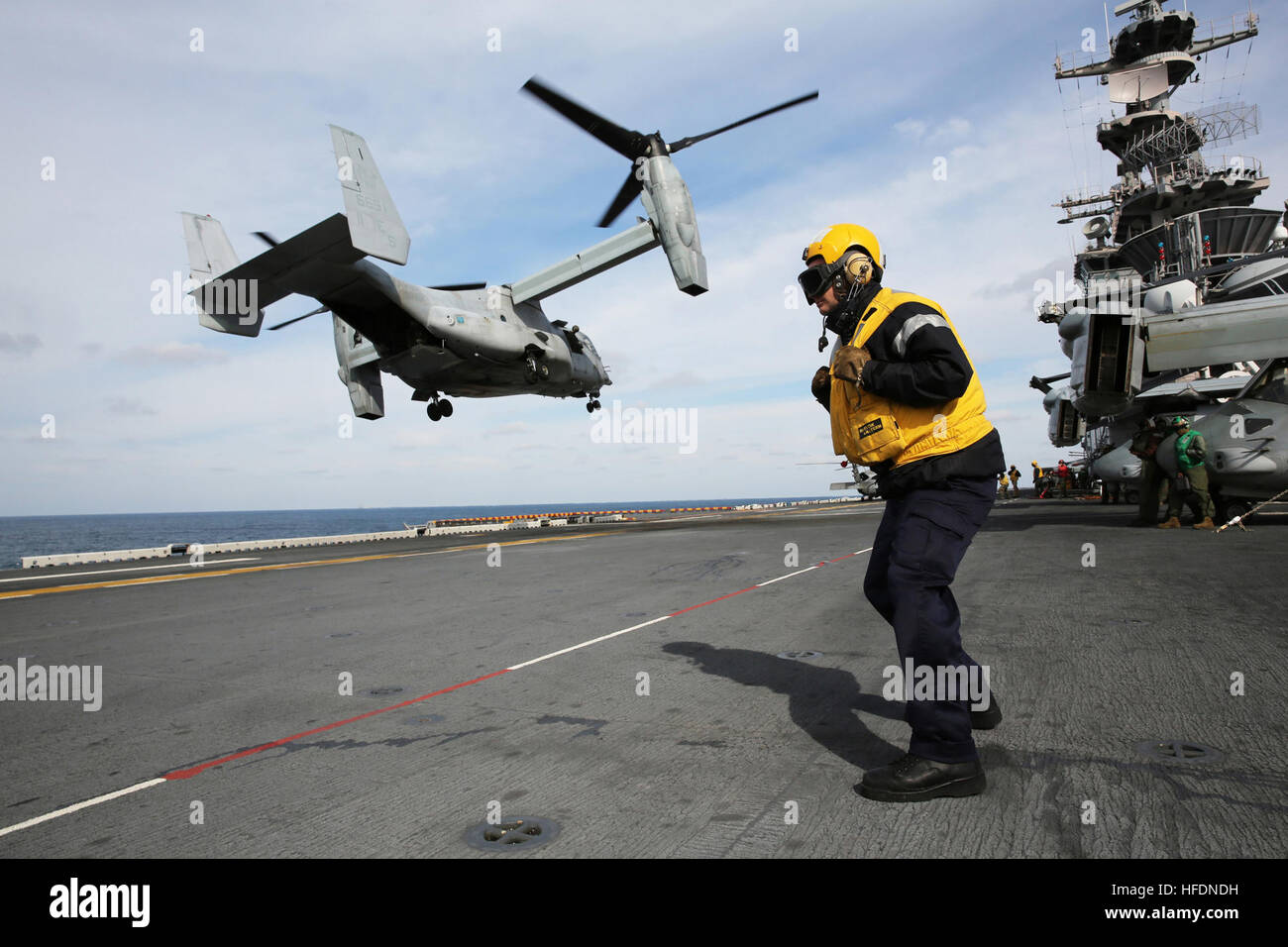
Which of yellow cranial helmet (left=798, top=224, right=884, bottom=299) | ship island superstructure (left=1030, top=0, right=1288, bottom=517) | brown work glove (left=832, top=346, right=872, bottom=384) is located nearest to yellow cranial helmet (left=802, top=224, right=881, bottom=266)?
yellow cranial helmet (left=798, top=224, right=884, bottom=299)

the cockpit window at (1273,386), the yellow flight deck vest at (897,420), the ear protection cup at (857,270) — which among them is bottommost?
the yellow flight deck vest at (897,420)

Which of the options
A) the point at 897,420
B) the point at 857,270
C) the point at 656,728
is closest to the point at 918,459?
the point at 897,420

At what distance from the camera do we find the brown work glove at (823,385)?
3734mm

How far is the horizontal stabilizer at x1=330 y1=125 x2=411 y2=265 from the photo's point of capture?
1623 centimetres

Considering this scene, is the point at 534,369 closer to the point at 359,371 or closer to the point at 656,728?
the point at 359,371

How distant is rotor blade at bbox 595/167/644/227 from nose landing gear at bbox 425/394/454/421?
27.1 ft

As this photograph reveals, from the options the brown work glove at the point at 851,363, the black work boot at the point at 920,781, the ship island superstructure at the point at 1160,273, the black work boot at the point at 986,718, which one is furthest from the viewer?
the ship island superstructure at the point at 1160,273

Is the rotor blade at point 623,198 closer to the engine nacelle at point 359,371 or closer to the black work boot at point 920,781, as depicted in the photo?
the engine nacelle at point 359,371

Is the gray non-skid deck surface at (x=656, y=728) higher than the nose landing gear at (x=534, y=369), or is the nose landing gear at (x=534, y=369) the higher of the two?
the nose landing gear at (x=534, y=369)

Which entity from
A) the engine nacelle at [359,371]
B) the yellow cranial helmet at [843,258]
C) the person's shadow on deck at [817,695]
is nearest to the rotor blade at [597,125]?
the engine nacelle at [359,371]

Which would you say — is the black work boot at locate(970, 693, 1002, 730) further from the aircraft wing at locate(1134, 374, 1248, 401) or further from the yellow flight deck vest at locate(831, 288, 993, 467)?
the aircraft wing at locate(1134, 374, 1248, 401)

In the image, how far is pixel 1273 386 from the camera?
52.8 feet

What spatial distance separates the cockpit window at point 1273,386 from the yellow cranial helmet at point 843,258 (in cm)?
1715
